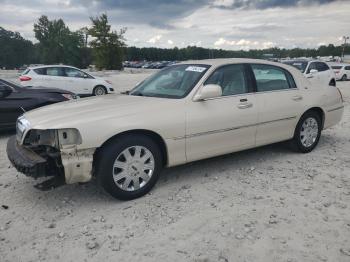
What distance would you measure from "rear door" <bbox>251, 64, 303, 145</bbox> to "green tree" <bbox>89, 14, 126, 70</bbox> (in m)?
45.6

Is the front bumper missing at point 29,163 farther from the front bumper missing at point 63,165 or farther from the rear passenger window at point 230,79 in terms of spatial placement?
the rear passenger window at point 230,79

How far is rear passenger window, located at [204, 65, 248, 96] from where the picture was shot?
4855 millimetres

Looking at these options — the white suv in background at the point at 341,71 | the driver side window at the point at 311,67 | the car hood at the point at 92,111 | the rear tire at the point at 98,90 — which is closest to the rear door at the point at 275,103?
the car hood at the point at 92,111

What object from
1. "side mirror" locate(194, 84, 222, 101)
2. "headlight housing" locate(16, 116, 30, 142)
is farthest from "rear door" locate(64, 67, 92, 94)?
"side mirror" locate(194, 84, 222, 101)

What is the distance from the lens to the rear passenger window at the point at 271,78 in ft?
17.4

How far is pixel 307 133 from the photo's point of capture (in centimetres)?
593

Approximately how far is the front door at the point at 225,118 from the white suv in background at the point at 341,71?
2406 cm

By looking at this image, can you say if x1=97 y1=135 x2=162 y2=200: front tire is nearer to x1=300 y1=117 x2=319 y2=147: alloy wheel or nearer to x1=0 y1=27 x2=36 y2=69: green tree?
x1=300 y1=117 x2=319 y2=147: alloy wheel

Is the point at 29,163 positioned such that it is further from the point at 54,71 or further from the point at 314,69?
the point at 314,69

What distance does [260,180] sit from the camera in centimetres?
475

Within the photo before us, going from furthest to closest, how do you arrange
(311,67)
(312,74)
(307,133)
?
(311,67)
(312,74)
(307,133)

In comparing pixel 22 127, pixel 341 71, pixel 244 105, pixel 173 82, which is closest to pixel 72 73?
pixel 173 82

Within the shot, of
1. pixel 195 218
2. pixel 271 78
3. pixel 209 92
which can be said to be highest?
pixel 271 78

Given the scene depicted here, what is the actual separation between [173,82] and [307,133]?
8.11 ft
